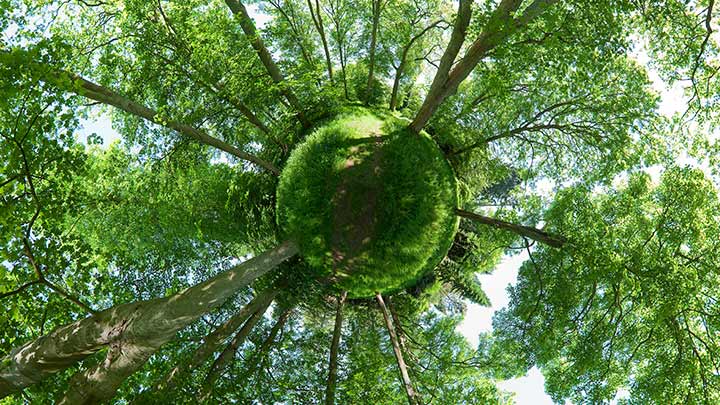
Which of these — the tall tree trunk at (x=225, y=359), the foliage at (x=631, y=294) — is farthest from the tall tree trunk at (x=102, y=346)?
the foliage at (x=631, y=294)

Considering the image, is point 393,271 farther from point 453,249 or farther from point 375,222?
point 453,249

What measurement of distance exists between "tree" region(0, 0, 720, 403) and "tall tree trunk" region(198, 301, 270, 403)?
0.04 meters

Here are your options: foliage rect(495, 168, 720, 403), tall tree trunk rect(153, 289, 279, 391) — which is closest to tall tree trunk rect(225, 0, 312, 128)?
tall tree trunk rect(153, 289, 279, 391)

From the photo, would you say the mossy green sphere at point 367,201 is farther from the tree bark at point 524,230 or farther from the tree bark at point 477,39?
the tree bark at point 477,39

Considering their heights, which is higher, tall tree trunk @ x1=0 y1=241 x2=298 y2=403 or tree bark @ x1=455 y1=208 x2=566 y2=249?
tree bark @ x1=455 y1=208 x2=566 y2=249

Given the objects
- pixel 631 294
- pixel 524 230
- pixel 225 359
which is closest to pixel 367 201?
pixel 524 230

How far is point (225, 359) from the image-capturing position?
7191 mm

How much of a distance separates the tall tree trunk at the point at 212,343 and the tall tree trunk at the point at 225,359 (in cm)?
12

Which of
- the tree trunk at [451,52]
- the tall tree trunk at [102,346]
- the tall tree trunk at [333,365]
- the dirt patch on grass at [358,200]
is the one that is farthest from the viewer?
the dirt patch on grass at [358,200]

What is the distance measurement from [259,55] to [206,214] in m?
2.76

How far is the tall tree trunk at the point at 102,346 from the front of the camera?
13.6 ft

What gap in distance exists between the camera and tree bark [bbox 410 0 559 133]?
4551 millimetres

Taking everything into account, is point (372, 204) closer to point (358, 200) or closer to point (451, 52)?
point (358, 200)

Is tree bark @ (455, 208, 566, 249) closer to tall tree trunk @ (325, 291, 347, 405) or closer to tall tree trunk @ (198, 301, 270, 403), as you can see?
tall tree trunk @ (325, 291, 347, 405)
